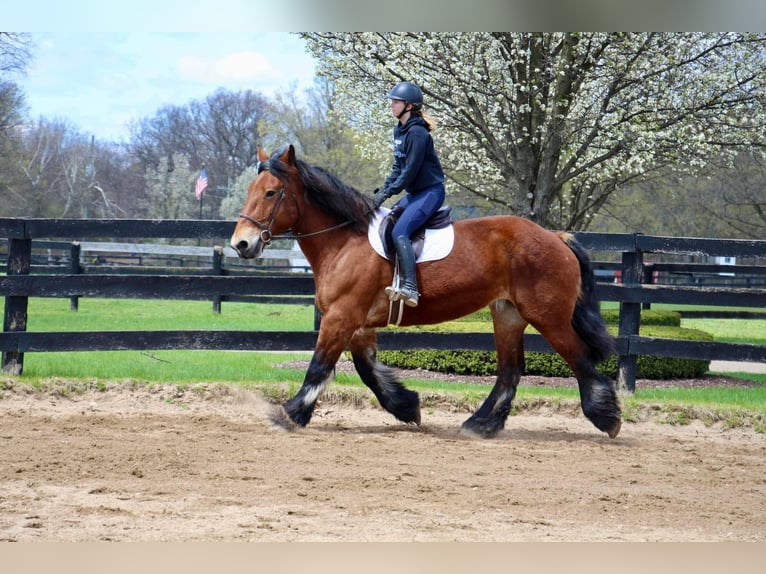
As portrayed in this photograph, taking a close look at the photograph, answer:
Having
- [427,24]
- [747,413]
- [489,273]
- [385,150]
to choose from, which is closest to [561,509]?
[489,273]

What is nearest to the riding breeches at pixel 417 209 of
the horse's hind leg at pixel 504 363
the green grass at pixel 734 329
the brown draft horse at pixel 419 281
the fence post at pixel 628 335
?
the brown draft horse at pixel 419 281

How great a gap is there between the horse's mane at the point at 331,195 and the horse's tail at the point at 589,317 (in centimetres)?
171

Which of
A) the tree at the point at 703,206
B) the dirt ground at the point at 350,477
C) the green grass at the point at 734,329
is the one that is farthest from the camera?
the tree at the point at 703,206

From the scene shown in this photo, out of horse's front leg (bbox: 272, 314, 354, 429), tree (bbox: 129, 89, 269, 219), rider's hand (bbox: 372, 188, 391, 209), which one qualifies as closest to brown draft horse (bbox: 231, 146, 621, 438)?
horse's front leg (bbox: 272, 314, 354, 429)

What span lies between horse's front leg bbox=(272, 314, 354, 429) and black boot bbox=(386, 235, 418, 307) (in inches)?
18.9

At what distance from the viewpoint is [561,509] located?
15.7ft

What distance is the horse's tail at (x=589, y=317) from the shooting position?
7055 mm

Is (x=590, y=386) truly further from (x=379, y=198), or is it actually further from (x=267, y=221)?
(x=267, y=221)

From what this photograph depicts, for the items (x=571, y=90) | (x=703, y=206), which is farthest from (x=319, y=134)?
(x=571, y=90)

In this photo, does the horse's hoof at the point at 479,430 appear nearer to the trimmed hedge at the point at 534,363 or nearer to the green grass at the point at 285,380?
the green grass at the point at 285,380

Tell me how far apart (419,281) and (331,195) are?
39.7 inches

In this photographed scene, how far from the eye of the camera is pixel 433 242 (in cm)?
687

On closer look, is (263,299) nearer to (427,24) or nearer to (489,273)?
(489,273)

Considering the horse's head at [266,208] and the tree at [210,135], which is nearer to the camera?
the horse's head at [266,208]
